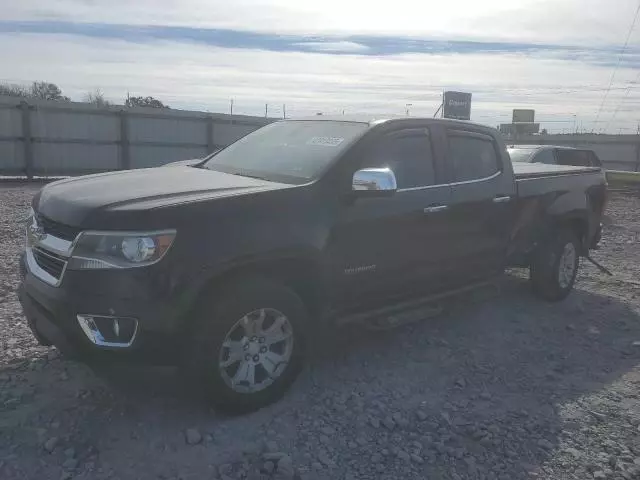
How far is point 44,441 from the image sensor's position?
3.66 metres

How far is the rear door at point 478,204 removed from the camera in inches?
218

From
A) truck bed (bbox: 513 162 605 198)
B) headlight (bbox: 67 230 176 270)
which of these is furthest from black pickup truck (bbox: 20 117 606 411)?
truck bed (bbox: 513 162 605 198)

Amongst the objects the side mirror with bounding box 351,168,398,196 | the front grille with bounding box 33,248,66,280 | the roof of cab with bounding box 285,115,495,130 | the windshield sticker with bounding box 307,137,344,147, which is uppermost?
the roof of cab with bounding box 285,115,495,130

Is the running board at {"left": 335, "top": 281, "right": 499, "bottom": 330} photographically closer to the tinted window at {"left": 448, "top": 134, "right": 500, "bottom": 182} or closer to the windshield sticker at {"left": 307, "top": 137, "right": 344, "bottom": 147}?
the tinted window at {"left": 448, "top": 134, "right": 500, "bottom": 182}

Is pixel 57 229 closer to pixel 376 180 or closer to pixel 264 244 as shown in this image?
pixel 264 244

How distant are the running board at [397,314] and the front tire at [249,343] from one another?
0.57 m

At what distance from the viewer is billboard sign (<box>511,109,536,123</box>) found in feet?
122

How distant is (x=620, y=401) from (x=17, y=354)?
4.31m

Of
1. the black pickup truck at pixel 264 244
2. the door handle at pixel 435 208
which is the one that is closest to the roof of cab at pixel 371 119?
the black pickup truck at pixel 264 244

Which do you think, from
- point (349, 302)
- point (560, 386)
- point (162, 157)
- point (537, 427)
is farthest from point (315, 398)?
point (162, 157)

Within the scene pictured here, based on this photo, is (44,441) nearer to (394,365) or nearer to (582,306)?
(394,365)

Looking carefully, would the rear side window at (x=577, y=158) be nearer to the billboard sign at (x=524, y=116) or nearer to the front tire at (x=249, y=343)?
the front tire at (x=249, y=343)

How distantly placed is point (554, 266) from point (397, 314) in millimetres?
2660

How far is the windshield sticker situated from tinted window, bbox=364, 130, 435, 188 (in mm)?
253
